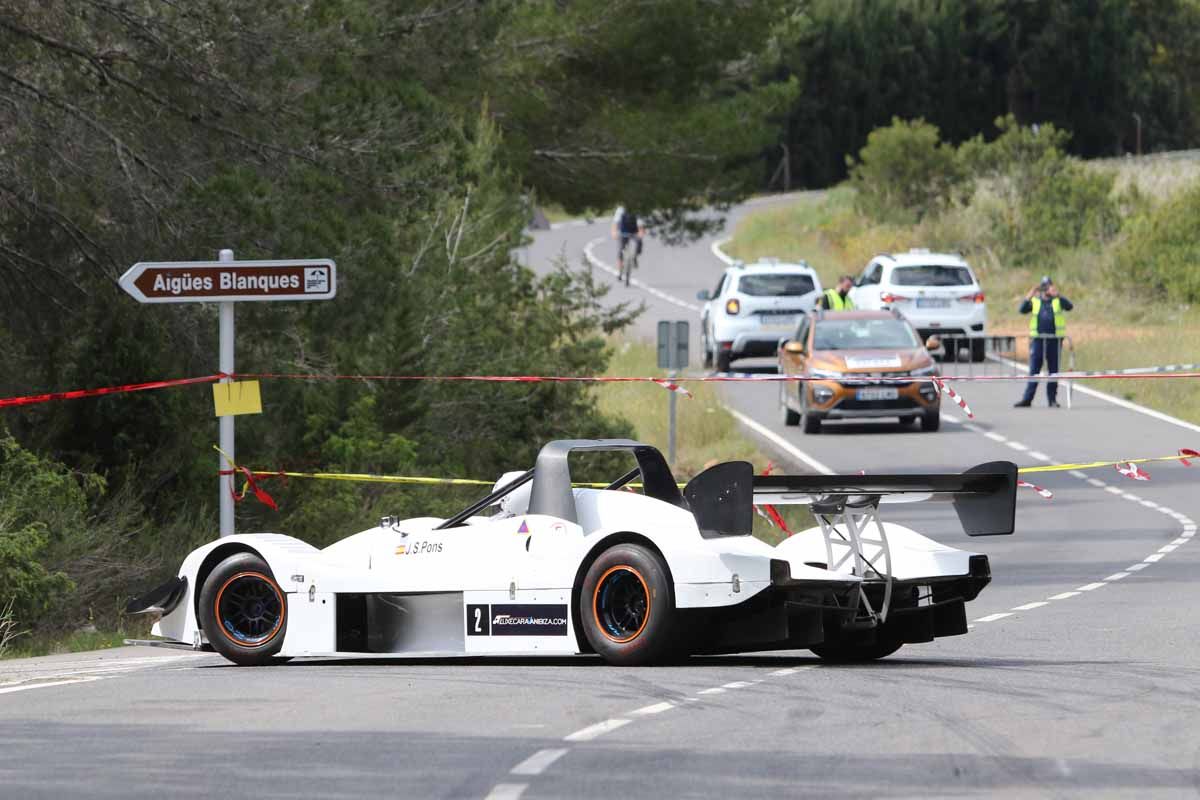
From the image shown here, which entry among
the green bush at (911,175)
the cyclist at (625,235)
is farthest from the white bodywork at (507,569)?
the green bush at (911,175)

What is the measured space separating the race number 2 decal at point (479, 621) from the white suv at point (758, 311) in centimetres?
2896

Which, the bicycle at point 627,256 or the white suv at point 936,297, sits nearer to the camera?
the white suv at point 936,297

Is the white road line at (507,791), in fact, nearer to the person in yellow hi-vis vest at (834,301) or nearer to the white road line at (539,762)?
the white road line at (539,762)

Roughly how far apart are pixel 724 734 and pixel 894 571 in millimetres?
3581

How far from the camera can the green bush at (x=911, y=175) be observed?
68.9m

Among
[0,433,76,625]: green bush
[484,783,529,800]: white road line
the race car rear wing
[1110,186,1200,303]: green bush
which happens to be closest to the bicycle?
[1110,186,1200,303]: green bush

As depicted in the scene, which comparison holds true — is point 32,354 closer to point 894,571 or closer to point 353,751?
point 894,571

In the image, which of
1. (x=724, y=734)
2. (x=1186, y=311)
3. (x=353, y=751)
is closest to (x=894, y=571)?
(x=724, y=734)

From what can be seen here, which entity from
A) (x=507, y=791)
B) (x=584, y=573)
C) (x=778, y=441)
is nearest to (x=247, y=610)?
(x=584, y=573)

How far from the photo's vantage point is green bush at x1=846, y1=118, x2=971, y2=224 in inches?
2712

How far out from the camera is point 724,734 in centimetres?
1055

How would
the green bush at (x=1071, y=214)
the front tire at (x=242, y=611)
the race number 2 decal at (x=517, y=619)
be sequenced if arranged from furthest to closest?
the green bush at (x=1071, y=214)
the front tire at (x=242, y=611)
the race number 2 decal at (x=517, y=619)

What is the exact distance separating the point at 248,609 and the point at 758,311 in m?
29.1

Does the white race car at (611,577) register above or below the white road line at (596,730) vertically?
above
